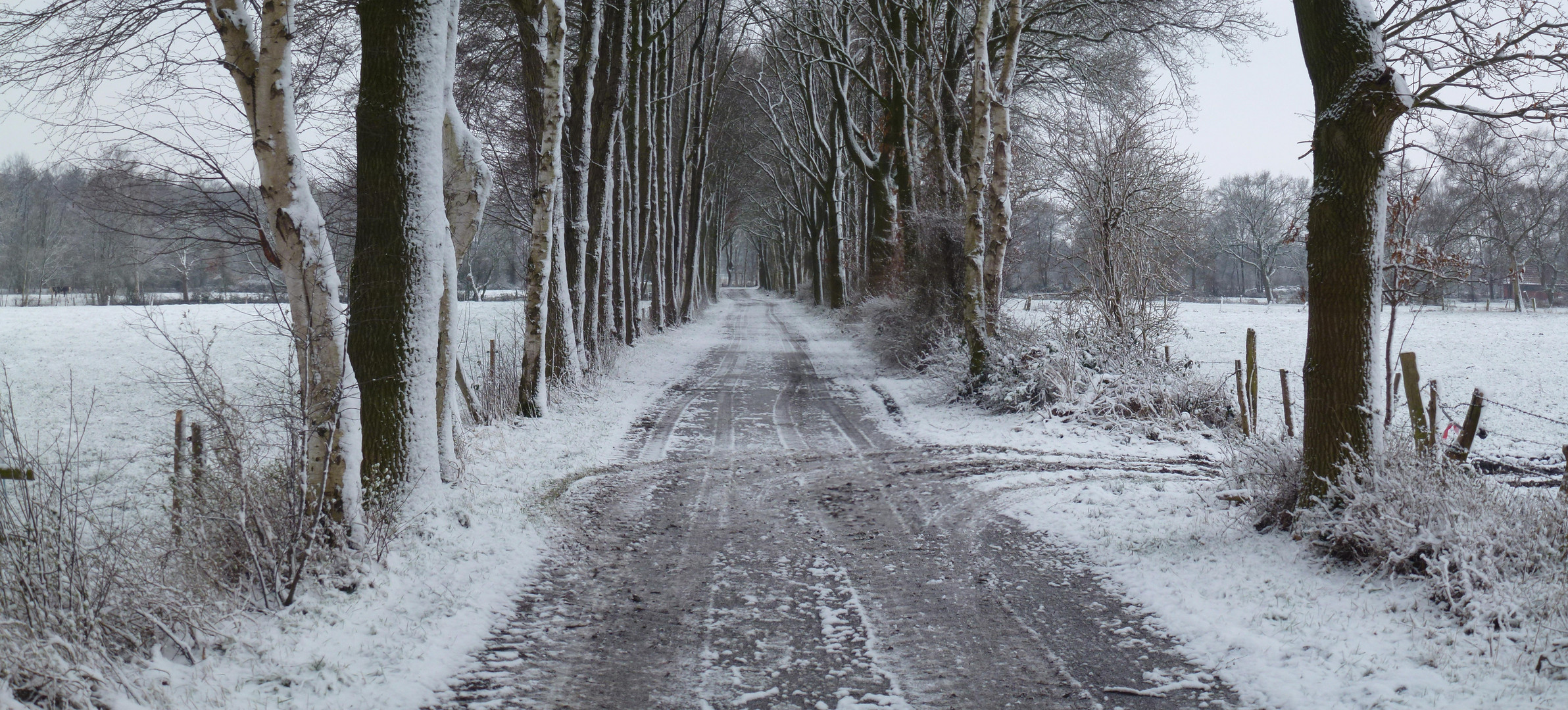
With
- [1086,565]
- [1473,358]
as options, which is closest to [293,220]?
[1086,565]

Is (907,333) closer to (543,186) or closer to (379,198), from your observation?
(543,186)

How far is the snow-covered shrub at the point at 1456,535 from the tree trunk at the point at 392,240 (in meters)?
5.95

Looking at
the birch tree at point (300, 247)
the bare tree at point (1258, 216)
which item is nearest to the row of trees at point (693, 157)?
the birch tree at point (300, 247)

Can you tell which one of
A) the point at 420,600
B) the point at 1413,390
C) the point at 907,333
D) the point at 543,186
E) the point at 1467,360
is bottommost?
the point at 420,600

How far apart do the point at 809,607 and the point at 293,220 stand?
367 cm

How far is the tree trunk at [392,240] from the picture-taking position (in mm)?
5785

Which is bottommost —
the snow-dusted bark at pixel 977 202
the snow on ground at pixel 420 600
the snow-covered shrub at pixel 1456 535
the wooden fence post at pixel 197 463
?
the snow on ground at pixel 420 600

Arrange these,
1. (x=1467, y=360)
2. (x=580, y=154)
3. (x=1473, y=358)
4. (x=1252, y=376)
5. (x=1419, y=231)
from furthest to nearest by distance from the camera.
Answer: (x=1473, y=358) → (x=1467, y=360) → (x=1419, y=231) → (x=580, y=154) → (x=1252, y=376)

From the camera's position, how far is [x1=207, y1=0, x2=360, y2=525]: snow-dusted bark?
489 cm

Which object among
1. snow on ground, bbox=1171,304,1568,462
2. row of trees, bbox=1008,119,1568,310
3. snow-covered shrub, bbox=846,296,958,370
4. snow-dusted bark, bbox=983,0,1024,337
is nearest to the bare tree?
row of trees, bbox=1008,119,1568,310

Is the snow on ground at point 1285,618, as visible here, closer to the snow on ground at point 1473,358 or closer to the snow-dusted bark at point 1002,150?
the snow on ground at point 1473,358

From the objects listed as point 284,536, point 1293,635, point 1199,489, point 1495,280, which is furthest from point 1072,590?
point 1495,280

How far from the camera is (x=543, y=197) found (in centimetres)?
1087

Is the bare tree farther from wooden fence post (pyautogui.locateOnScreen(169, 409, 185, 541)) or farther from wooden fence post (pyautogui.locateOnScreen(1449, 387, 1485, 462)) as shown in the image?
wooden fence post (pyautogui.locateOnScreen(169, 409, 185, 541))
